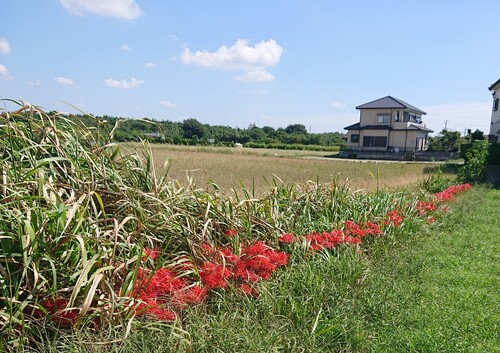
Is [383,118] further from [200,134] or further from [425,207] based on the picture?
[425,207]

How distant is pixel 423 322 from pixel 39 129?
3.27 meters

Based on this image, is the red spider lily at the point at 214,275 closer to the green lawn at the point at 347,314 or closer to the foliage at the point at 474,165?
the green lawn at the point at 347,314

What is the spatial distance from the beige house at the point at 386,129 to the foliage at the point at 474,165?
78.7ft

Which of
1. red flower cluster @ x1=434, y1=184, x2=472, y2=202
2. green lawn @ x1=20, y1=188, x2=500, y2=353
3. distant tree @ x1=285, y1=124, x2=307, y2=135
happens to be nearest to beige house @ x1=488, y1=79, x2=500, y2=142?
red flower cluster @ x1=434, y1=184, x2=472, y2=202

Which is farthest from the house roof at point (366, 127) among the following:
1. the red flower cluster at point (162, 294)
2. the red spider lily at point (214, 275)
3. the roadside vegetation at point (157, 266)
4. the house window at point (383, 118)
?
the red flower cluster at point (162, 294)

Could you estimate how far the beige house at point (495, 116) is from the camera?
923 inches

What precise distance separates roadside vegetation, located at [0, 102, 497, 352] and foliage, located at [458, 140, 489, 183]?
988 centimetres

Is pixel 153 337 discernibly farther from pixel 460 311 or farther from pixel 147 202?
pixel 460 311

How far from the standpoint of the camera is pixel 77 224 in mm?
2129

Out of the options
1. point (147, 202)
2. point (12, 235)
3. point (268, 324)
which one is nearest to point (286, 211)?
point (147, 202)

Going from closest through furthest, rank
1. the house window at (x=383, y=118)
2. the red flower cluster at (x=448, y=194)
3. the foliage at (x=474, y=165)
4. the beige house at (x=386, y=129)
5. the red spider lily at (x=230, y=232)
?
the red spider lily at (x=230, y=232), the red flower cluster at (x=448, y=194), the foliage at (x=474, y=165), the beige house at (x=386, y=129), the house window at (x=383, y=118)

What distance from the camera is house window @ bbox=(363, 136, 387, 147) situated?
38.0 m

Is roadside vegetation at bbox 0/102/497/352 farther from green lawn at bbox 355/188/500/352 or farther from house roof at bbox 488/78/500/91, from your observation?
house roof at bbox 488/78/500/91

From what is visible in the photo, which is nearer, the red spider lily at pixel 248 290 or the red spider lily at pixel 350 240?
the red spider lily at pixel 248 290
